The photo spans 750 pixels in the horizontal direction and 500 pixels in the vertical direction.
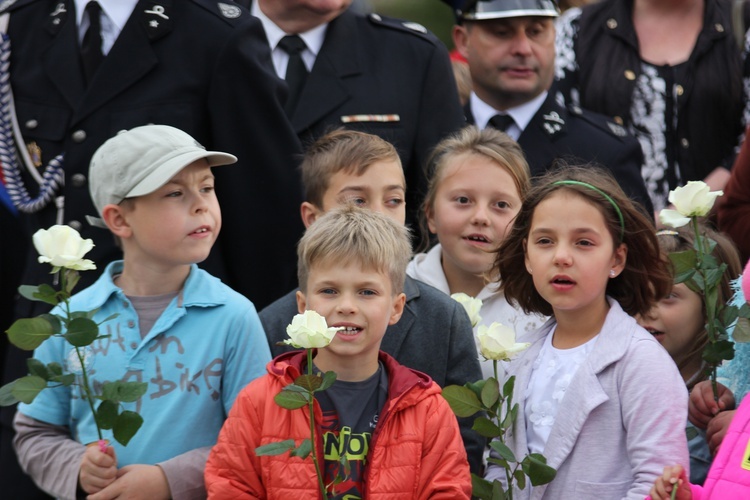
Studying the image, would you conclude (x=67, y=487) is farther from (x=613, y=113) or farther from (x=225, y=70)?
(x=613, y=113)

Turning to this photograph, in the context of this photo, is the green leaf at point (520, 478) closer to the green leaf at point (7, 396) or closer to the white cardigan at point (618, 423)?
the white cardigan at point (618, 423)

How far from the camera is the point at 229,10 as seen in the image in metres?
4.54

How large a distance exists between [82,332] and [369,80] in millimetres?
1843

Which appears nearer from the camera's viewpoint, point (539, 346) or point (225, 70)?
point (539, 346)

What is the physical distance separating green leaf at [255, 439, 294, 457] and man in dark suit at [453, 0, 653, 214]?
2.10 meters

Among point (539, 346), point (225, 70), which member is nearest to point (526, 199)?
point (539, 346)

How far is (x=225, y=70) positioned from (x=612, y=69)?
179 centimetres

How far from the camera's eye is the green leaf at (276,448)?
335 cm

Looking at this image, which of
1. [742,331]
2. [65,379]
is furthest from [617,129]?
[65,379]

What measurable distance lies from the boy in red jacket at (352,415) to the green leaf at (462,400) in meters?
0.02

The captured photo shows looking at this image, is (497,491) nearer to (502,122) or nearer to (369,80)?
(369,80)

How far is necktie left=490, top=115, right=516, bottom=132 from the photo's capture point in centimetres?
533

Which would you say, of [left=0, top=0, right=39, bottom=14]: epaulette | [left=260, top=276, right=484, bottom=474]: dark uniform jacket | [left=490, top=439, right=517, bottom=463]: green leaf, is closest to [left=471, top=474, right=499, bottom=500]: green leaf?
[left=490, top=439, right=517, bottom=463]: green leaf

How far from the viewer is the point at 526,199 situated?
402 centimetres
